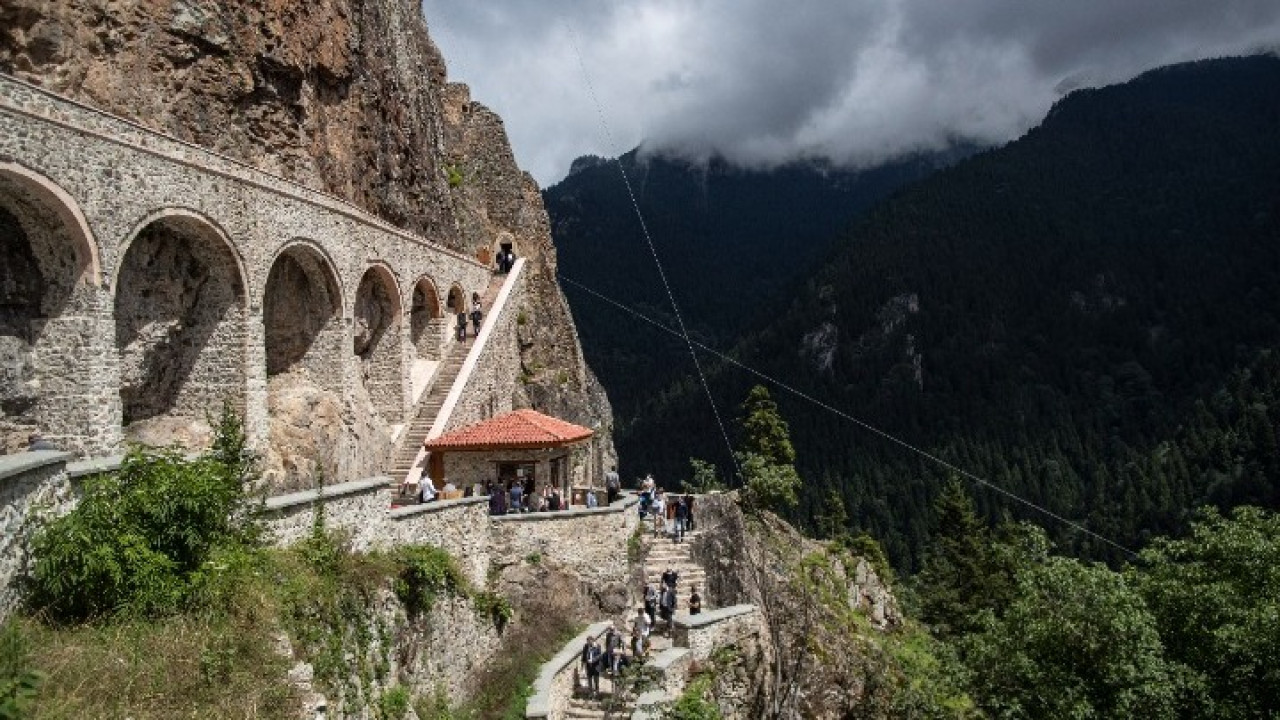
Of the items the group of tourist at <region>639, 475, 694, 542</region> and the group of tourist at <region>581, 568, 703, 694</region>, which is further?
the group of tourist at <region>639, 475, 694, 542</region>

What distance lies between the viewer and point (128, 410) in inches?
749

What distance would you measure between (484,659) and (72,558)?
9.71 m

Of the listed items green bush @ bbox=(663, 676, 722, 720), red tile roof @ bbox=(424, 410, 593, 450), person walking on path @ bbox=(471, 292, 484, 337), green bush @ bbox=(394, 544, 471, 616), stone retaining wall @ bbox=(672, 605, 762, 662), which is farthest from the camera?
person walking on path @ bbox=(471, 292, 484, 337)

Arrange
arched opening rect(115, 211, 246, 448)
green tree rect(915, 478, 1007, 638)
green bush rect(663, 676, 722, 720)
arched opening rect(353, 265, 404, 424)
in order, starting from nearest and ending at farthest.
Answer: green bush rect(663, 676, 722, 720)
arched opening rect(115, 211, 246, 448)
arched opening rect(353, 265, 404, 424)
green tree rect(915, 478, 1007, 638)

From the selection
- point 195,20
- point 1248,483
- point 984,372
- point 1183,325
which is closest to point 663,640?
point 195,20

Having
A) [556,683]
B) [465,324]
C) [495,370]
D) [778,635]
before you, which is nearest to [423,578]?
[556,683]

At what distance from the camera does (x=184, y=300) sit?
19.8 metres

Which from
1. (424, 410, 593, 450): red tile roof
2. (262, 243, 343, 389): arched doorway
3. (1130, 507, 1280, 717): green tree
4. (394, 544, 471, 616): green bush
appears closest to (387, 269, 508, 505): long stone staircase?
(424, 410, 593, 450): red tile roof

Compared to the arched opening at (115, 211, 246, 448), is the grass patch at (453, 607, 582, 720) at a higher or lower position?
lower

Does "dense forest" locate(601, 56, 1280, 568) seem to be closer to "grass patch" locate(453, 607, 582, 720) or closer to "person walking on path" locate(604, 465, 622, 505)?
"person walking on path" locate(604, 465, 622, 505)

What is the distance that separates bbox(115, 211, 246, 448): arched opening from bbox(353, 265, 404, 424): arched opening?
6.65 metres

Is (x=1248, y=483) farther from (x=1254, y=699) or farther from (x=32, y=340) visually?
(x=32, y=340)

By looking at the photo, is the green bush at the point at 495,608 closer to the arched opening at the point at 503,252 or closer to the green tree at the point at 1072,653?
the green tree at the point at 1072,653

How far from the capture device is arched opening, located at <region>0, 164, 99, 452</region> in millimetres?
15273
